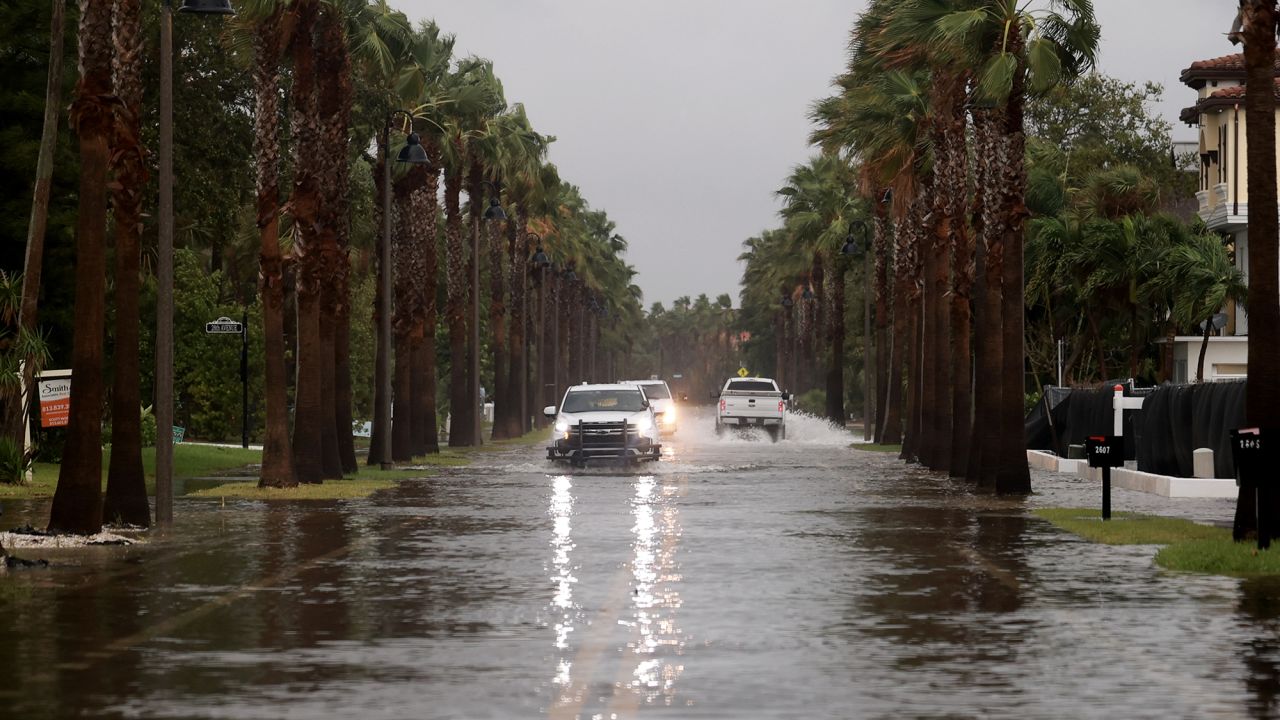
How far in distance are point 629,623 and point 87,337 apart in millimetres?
11199

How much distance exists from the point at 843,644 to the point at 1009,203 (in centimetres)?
2241

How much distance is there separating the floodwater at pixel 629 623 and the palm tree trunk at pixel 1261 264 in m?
1.96

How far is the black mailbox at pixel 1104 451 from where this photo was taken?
2773 centimetres

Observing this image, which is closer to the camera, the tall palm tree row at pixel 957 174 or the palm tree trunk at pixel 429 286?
the tall palm tree row at pixel 957 174

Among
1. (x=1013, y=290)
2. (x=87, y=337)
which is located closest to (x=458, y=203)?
(x=1013, y=290)

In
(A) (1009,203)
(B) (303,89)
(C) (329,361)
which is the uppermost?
(B) (303,89)

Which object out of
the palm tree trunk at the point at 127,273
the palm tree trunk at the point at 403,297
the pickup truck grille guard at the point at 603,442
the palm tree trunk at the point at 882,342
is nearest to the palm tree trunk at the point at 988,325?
the pickup truck grille guard at the point at 603,442

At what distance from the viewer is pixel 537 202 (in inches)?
3162

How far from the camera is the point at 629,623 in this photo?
50.5 ft

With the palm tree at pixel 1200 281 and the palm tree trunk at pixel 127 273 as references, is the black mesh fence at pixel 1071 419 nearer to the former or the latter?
the palm tree at pixel 1200 281

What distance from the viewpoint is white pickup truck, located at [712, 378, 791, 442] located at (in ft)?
240

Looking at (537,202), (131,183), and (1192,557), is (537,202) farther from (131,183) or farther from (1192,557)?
(1192,557)

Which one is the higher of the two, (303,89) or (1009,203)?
(303,89)

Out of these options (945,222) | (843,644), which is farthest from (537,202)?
(843,644)
